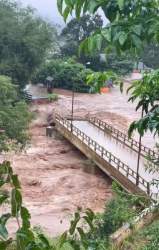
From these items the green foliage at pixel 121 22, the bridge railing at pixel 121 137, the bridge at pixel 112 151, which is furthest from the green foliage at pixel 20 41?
the green foliage at pixel 121 22

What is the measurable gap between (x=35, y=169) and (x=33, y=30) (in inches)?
577

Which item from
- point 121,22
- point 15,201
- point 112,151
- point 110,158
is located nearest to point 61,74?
point 112,151

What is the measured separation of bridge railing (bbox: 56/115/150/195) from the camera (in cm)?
2073

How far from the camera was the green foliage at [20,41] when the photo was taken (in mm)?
37531

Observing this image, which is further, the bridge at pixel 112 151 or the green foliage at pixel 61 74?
the green foliage at pixel 61 74

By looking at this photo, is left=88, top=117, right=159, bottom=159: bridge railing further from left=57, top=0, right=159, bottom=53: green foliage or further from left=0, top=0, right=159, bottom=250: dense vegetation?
left=57, top=0, right=159, bottom=53: green foliage

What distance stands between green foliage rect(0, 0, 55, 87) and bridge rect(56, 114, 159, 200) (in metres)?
5.84

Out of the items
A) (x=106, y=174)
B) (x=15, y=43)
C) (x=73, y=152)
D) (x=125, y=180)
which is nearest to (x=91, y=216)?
(x=125, y=180)

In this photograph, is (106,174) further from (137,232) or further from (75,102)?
(75,102)

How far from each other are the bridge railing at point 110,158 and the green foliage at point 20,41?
6.55 m

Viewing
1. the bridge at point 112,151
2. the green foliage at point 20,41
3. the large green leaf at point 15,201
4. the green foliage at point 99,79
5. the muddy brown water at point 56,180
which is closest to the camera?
the large green leaf at point 15,201

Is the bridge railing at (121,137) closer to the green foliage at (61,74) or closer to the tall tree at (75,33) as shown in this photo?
the green foliage at (61,74)

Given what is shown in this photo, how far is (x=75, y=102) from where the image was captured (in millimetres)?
45906

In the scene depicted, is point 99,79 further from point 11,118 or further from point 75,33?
point 75,33
